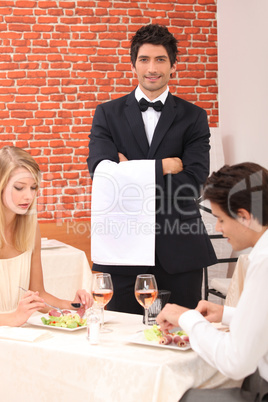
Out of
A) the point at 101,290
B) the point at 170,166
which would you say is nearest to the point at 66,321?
the point at 101,290

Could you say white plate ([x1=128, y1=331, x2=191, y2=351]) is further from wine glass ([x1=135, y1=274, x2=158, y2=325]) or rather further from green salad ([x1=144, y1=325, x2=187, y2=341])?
wine glass ([x1=135, y1=274, x2=158, y2=325])

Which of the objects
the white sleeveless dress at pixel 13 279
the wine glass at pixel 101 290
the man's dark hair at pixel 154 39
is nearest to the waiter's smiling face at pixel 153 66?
the man's dark hair at pixel 154 39

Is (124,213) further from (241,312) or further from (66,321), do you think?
(241,312)

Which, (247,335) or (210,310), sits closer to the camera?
(247,335)

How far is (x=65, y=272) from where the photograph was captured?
3463mm

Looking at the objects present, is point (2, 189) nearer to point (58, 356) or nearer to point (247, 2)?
point (58, 356)

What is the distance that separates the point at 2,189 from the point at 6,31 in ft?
11.0

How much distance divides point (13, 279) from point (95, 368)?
76cm

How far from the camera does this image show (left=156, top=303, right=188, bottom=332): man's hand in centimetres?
133

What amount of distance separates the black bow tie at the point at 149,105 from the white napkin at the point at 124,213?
0.88 feet

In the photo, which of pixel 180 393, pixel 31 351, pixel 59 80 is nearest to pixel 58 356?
pixel 31 351

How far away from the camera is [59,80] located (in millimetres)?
5027

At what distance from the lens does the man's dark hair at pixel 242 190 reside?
1.25 meters

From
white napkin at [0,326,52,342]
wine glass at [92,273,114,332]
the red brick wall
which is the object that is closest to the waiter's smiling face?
wine glass at [92,273,114,332]
